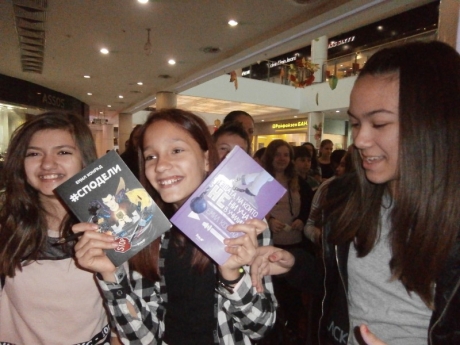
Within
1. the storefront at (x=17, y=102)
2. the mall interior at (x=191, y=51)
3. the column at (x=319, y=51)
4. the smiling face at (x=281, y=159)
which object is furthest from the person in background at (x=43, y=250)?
the column at (x=319, y=51)

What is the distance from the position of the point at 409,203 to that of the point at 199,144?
802 millimetres

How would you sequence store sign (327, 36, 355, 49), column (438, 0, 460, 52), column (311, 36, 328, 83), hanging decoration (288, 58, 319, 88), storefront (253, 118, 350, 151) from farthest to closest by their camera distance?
store sign (327, 36, 355, 49) < storefront (253, 118, 350, 151) < column (311, 36, 328, 83) < hanging decoration (288, 58, 319, 88) < column (438, 0, 460, 52)

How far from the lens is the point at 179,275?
1.25 metres

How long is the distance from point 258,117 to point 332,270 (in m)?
16.3

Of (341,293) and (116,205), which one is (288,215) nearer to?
(341,293)

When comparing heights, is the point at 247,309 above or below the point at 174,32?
below

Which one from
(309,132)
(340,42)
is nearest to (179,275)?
(309,132)

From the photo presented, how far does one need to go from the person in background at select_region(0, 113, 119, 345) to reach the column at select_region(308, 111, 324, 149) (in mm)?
13363

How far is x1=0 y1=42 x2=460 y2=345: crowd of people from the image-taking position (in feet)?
3.03

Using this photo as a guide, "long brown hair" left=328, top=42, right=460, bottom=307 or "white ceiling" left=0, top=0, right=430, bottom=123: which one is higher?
"white ceiling" left=0, top=0, right=430, bottom=123

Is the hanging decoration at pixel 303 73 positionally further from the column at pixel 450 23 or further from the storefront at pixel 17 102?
the column at pixel 450 23

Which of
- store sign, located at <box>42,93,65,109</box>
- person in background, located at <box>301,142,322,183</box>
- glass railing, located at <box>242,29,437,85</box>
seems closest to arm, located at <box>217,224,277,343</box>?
person in background, located at <box>301,142,322,183</box>

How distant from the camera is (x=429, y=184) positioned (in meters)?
0.93

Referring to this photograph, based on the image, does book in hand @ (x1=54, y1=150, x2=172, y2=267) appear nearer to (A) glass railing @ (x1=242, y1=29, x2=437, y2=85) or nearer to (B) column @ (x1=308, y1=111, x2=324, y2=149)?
(A) glass railing @ (x1=242, y1=29, x2=437, y2=85)
